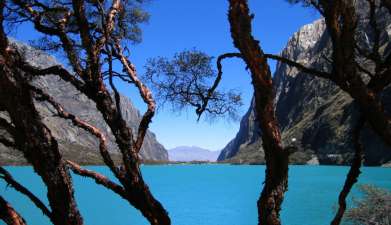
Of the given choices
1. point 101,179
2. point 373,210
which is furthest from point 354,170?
point 373,210

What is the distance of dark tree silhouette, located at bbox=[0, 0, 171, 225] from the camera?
3600 mm

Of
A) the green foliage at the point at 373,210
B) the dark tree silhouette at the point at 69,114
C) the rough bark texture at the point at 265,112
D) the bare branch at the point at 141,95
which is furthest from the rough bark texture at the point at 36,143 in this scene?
the green foliage at the point at 373,210

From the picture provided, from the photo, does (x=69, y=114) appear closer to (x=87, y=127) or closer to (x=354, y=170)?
(x=87, y=127)

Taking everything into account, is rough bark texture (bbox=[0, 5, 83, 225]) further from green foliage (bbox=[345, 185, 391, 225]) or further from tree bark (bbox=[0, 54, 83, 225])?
green foliage (bbox=[345, 185, 391, 225])

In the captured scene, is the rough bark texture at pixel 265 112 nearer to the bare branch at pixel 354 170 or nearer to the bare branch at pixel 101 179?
the bare branch at pixel 354 170

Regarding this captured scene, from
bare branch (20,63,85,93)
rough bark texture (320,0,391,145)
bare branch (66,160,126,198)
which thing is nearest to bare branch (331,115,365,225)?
rough bark texture (320,0,391,145)

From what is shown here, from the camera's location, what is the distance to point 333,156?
6757 inches

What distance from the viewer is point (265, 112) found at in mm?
4145

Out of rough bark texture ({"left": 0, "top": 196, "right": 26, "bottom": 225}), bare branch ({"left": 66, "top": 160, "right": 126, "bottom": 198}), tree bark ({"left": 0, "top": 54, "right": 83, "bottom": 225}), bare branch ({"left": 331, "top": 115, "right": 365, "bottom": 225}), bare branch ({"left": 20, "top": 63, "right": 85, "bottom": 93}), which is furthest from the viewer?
bare branch ({"left": 20, "top": 63, "right": 85, "bottom": 93})

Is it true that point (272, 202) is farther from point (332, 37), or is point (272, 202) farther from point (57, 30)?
point (57, 30)

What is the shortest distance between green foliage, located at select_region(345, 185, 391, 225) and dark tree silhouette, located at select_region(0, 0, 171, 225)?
1447cm

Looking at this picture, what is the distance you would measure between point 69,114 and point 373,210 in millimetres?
16515

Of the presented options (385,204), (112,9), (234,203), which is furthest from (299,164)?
(112,9)

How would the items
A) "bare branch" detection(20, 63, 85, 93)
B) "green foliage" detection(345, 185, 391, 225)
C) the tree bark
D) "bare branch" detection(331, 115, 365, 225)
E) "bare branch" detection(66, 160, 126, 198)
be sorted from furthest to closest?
"green foliage" detection(345, 185, 391, 225), "bare branch" detection(20, 63, 85, 93), "bare branch" detection(66, 160, 126, 198), "bare branch" detection(331, 115, 365, 225), the tree bark
